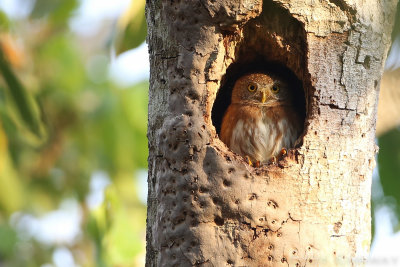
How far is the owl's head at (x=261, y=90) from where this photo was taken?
4.91m

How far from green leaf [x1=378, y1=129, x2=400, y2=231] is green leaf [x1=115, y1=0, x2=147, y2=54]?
209 cm

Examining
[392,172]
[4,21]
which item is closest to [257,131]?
[4,21]

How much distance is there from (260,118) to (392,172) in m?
3.14

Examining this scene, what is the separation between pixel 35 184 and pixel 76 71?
153 cm

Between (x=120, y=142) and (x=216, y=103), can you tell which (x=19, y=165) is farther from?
(x=216, y=103)

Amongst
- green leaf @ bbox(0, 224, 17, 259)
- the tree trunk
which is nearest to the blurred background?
green leaf @ bbox(0, 224, 17, 259)

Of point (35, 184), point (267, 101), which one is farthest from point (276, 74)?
point (35, 184)

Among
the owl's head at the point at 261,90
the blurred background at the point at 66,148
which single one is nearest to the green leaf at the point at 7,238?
the blurred background at the point at 66,148

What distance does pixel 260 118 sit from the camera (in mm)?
4961

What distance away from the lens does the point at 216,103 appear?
508cm

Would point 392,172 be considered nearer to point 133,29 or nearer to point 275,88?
point 133,29

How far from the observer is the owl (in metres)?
4.61

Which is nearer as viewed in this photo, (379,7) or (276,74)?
(379,7)

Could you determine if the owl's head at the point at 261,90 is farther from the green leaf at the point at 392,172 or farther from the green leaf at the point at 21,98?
the green leaf at the point at 392,172
